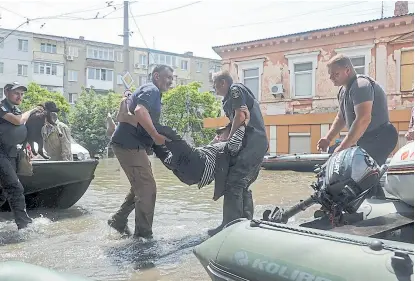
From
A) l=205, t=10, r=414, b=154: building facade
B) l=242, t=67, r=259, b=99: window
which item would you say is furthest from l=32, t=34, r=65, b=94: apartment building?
l=242, t=67, r=259, b=99: window

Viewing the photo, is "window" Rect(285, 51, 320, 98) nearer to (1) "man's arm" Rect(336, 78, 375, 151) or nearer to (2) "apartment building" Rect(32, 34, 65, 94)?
(1) "man's arm" Rect(336, 78, 375, 151)

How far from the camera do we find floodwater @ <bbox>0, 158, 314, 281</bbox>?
13.2 ft

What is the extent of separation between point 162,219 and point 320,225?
3601 millimetres

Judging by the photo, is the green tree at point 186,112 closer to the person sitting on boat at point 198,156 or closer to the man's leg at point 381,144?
the person sitting on boat at point 198,156

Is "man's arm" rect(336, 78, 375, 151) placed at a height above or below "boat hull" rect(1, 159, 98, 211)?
above

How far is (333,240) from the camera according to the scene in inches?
89.9

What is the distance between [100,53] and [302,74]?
37.0 metres

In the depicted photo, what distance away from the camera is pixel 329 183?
Result: 9.81 feet

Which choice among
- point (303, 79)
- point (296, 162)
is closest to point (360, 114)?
point (296, 162)

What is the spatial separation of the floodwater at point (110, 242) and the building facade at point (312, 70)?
1411 centimetres

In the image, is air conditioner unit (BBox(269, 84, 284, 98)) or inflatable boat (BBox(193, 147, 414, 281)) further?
air conditioner unit (BBox(269, 84, 284, 98))

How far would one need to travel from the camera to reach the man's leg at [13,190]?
5.53 m

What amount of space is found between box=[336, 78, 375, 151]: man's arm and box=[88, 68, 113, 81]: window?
53550 mm

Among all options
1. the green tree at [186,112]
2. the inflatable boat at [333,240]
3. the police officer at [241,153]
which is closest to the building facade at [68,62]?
the green tree at [186,112]
